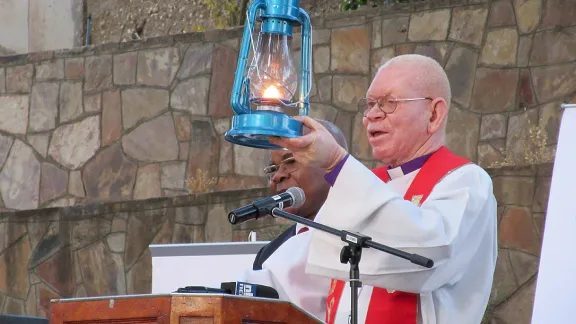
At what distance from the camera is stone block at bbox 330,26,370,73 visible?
9.73m

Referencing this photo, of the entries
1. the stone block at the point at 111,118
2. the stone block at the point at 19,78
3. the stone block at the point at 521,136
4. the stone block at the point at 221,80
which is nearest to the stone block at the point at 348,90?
the stone block at the point at 221,80

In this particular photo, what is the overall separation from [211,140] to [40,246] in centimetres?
158

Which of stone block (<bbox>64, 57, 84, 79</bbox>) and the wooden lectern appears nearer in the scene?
the wooden lectern

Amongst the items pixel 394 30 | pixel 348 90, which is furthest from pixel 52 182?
pixel 394 30

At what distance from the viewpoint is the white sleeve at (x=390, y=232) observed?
386 cm

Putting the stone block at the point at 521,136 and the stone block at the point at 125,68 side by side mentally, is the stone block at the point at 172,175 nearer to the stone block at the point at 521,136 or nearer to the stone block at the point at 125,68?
the stone block at the point at 125,68

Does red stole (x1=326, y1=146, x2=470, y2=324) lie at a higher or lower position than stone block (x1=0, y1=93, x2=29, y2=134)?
lower

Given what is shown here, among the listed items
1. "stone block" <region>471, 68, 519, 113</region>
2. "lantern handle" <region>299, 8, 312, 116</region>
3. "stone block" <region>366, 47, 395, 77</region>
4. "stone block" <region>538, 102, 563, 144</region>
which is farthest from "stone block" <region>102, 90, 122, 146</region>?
"lantern handle" <region>299, 8, 312, 116</region>

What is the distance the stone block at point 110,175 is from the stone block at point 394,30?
2.53 metres

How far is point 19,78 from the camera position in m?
11.7

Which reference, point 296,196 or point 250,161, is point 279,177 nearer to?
point 296,196

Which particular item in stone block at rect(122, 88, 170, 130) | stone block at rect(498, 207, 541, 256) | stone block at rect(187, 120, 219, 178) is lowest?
stone block at rect(498, 207, 541, 256)

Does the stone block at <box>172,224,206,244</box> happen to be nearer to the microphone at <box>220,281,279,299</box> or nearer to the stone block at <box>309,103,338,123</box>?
the stone block at <box>309,103,338,123</box>

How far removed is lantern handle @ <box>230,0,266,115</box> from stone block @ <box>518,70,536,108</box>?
5.04 meters
